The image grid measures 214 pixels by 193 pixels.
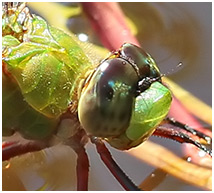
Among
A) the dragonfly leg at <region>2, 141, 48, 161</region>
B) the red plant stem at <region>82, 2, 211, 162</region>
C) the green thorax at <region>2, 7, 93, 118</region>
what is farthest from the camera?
the red plant stem at <region>82, 2, 211, 162</region>

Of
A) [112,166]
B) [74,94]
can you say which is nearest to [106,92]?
[74,94]

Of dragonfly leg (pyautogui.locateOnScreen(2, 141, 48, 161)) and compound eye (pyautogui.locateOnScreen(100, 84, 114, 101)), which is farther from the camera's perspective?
dragonfly leg (pyautogui.locateOnScreen(2, 141, 48, 161))

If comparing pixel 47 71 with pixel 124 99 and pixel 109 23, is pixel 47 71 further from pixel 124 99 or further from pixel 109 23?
pixel 109 23

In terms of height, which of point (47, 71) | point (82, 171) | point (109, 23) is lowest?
point (82, 171)

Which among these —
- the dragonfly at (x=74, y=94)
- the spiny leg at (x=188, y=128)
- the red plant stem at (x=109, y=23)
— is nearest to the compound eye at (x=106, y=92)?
the dragonfly at (x=74, y=94)

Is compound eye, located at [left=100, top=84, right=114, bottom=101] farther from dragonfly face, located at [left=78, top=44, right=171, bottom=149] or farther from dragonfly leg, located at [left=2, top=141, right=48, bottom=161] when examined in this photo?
dragonfly leg, located at [left=2, top=141, right=48, bottom=161]

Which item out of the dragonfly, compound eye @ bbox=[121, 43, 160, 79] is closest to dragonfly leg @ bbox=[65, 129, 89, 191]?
the dragonfly

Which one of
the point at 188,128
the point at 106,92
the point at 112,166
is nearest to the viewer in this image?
the point at 106,92

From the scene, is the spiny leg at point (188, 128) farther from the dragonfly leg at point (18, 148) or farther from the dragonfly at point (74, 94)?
the dragonfly leg at point (18, 148)
